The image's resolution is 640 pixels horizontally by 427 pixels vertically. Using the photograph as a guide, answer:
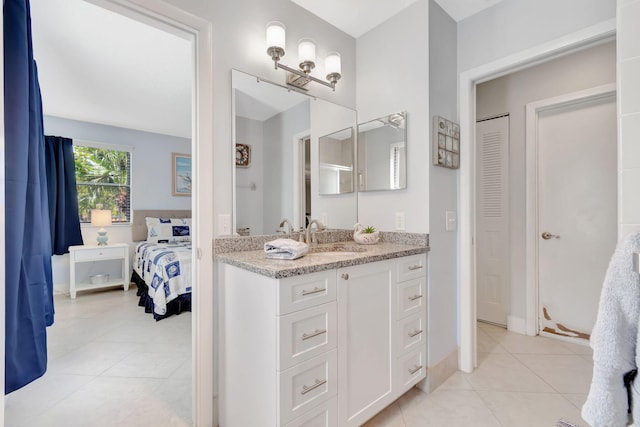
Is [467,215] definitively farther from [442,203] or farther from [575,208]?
[575,208]

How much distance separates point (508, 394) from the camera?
183 cm

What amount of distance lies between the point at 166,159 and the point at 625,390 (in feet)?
18.0

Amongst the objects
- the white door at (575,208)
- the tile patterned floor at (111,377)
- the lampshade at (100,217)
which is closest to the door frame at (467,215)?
the white door at (575,208)

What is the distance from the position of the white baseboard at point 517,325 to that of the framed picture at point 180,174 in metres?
4.83

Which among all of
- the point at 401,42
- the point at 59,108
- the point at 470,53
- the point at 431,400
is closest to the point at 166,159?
the point at 59,108

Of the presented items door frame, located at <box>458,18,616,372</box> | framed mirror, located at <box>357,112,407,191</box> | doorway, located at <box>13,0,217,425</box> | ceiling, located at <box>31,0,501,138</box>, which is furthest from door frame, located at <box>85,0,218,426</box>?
door frame, located at <box>458,18,616,372</box>

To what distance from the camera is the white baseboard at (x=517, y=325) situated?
270 centimetres

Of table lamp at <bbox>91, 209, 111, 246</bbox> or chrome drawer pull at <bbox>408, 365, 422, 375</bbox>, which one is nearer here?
chrome drawer pull at <bbox>408, 365, 422, 375</bbox>

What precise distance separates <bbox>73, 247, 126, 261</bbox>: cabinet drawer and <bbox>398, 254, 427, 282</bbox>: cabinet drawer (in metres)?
4.14

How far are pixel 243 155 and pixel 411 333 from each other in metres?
1.45

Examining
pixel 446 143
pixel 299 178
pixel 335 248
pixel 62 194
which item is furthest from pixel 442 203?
pixel 62 194

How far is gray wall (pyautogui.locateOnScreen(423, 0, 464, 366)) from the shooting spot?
1937 millimetres

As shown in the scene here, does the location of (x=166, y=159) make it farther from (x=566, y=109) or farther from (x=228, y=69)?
(x=566, y=109)

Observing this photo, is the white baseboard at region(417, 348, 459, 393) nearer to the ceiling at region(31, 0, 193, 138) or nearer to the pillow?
the ceiling at region(31, 0, 193, 138)
